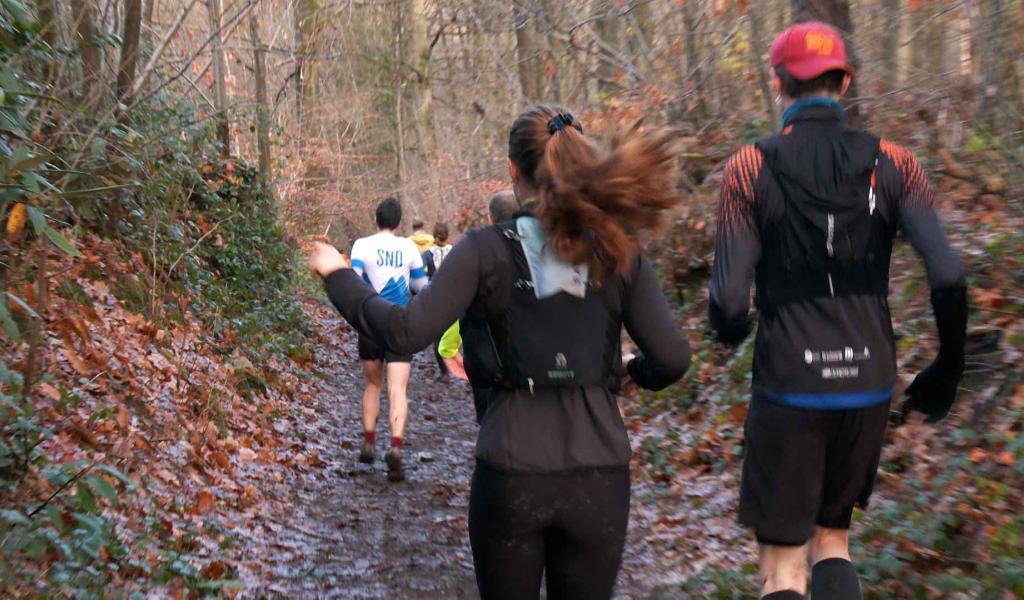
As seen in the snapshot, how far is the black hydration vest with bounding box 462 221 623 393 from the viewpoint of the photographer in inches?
110

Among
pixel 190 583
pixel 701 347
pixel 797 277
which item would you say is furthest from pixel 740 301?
pixel 701 347

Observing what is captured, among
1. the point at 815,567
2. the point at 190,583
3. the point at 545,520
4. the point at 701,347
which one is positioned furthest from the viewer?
the point at 701,347

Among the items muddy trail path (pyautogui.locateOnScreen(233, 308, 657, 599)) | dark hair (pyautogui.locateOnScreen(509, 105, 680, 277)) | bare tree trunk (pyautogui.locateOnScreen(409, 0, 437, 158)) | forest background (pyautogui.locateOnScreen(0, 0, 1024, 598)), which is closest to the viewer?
dark hair (pyautogui.locateOnScreen(509, 105, 680, 277))

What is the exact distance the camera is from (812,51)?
10.5ft

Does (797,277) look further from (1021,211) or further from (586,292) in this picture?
(1021,211)

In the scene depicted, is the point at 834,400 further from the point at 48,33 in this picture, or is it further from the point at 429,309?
the point at 48,33

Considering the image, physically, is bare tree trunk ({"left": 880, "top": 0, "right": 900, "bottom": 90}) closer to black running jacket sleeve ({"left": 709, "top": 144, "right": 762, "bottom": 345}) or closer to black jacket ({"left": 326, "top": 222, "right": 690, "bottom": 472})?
black running jacket sleeve ({"left": 709, "top": 144, "right": 762, "bottom": 345})

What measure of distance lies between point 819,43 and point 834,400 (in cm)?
121

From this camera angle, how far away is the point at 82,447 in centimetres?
597

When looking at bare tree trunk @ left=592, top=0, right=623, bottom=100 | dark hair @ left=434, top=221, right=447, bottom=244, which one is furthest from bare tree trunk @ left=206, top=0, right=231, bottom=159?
bare tree trunk @ left=592, top=0, right=623, bottom=100

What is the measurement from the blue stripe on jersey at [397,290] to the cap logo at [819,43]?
19.3ft

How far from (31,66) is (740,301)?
6001 mm

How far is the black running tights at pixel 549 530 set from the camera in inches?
110

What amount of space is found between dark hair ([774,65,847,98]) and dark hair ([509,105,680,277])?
0.67m
